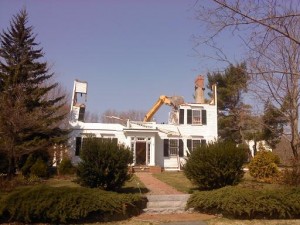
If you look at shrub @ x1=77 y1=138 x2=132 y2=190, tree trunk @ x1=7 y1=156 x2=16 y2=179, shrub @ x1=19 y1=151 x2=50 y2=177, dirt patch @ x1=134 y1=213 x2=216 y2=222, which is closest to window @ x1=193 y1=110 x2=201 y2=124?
shrub @ x1=19 y1=151 x2=50 y2=177

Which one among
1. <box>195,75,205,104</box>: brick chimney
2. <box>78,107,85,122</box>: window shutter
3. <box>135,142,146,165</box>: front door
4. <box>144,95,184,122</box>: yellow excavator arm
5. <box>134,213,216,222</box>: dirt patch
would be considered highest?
<box>195,75,205,104</box>: brick chimney

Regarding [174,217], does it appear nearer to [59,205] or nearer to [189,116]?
[59,205]

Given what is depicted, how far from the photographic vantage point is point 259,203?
10.1m

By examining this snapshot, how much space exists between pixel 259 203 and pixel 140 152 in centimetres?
1761

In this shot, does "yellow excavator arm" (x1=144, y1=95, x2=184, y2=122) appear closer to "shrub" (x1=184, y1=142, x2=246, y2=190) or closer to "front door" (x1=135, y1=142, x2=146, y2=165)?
"front door" (x1=135, y1=142, x2=146, y2=165)

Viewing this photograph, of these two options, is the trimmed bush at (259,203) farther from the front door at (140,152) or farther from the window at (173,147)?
the window at (173,147)

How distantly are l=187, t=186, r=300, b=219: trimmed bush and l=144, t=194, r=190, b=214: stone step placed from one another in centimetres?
153

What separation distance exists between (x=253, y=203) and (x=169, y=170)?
676 inches

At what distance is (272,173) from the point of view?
17.3 m

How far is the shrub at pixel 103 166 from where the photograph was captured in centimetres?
1228

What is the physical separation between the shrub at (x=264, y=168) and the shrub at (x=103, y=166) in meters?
8.43

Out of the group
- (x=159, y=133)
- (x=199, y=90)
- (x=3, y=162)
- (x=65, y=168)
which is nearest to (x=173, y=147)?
(x=159, y=133)

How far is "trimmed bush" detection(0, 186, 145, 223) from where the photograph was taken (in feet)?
29.5

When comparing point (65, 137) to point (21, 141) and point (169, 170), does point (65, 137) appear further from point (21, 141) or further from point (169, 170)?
point (169, 170)
